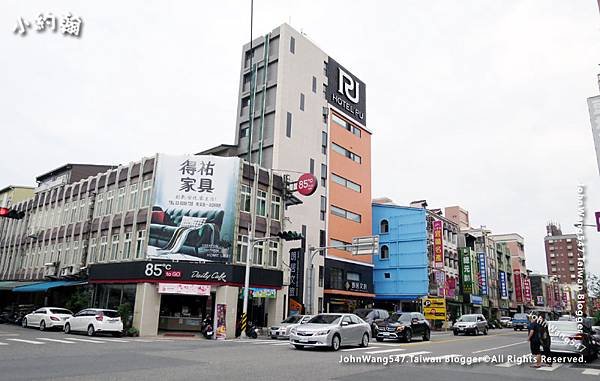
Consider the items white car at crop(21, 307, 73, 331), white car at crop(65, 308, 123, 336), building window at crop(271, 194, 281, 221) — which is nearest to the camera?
white car at crop(65, 308, 123, 336)

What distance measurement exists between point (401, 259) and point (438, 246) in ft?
15.7

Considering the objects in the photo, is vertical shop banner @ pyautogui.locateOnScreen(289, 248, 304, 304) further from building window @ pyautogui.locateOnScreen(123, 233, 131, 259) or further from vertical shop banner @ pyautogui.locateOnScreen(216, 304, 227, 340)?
building window @ pyautogui.locateOnScreen(123, 233, 131, 259)

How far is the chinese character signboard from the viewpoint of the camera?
42844 millimetres

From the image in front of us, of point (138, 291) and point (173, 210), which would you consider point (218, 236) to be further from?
point (138, 291)

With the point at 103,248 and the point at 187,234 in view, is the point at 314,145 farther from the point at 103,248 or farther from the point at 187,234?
the point at 103,248

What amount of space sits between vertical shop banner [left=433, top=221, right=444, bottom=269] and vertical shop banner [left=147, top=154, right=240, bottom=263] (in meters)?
28.9

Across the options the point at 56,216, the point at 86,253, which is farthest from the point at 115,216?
the point at 56,216

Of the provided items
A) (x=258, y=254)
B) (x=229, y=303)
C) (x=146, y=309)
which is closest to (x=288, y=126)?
(x=258, y=254)

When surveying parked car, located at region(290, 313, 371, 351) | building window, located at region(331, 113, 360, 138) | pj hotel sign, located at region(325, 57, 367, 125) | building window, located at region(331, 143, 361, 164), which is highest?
pj hotel sign, located at region(325, 57, 367, 125)

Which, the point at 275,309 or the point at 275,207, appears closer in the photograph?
the point at 275,309

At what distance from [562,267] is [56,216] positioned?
397ft

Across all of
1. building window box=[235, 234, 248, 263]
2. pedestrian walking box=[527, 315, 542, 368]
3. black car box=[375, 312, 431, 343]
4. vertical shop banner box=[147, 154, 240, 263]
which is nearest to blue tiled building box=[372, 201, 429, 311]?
black car box=[375, 312, 431, 343]

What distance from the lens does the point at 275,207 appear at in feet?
108

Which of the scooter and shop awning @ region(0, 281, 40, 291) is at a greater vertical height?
shop awning @ region(0, 281, 40, 291)
